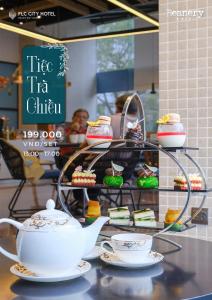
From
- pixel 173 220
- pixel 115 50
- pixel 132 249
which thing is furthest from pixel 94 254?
pixel 115 50

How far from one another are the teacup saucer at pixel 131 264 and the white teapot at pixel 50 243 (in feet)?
0.41

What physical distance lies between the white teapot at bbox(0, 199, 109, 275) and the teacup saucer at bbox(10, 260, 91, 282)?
0.01 m

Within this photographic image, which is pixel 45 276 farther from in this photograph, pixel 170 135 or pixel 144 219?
pixel 170 135

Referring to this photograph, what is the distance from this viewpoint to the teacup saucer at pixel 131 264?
3.29 ft

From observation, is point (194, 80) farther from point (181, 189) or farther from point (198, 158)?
point (181, 189)


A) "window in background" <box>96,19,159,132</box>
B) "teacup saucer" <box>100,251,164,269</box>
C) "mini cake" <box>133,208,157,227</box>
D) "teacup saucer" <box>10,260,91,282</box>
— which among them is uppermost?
"window in background" <box>96,19,159,132</box>

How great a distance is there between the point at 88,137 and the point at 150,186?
10.5 inches

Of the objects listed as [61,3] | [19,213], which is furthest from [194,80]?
Answer: [61,3]

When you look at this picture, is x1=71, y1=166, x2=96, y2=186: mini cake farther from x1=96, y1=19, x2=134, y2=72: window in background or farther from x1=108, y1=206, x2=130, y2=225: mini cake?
x1=96, y1=19, x2=134, y2=72: window in background

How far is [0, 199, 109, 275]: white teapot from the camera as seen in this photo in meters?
0.87

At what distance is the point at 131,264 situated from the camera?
3.29 ft

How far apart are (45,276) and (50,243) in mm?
76

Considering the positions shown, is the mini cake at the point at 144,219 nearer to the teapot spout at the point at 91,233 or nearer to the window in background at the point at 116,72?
the teapot spout at the point at 91,233

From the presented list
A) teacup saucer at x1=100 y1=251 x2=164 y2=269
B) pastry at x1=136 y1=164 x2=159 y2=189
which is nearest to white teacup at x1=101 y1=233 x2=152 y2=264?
teacup saucer at x1=100 y1=251 x2=164 y2=269
